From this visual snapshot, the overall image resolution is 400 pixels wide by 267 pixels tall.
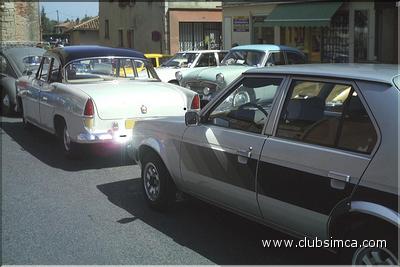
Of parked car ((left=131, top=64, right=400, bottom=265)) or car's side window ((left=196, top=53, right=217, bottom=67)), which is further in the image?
car's side window ((left=196, top=53, right=217, bottom=67))

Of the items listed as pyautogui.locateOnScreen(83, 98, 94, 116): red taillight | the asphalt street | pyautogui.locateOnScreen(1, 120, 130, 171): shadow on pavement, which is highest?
pyautogui.locateOnScreen(83, 98, 94, 116): red taillight

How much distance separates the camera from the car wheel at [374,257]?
316 cm

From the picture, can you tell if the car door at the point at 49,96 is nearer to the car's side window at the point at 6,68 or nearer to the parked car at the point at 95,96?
the parked car at the point at 95,96

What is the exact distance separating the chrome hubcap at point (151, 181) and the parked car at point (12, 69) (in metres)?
7.32

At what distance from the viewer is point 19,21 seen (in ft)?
92.4

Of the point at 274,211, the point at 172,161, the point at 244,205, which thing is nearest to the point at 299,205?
the point at 274,211

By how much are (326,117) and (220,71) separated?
29.4ft

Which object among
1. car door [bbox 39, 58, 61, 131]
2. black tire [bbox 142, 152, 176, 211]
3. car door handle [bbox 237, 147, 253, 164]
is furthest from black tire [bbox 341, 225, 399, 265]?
car door [bbox 39, 58, 61, 131]

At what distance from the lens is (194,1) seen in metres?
30.9

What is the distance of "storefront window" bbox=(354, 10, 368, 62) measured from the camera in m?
18.1

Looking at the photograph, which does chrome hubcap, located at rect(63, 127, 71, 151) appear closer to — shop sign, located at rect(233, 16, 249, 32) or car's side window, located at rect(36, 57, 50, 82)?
car's side window, located at rect(36, 57, 50, 82)

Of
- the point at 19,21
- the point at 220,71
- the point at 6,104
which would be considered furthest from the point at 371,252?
the point at 19,21

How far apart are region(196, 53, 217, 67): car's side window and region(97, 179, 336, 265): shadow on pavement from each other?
1046cm

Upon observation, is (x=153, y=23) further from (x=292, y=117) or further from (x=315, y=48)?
(x=292, y=117)
